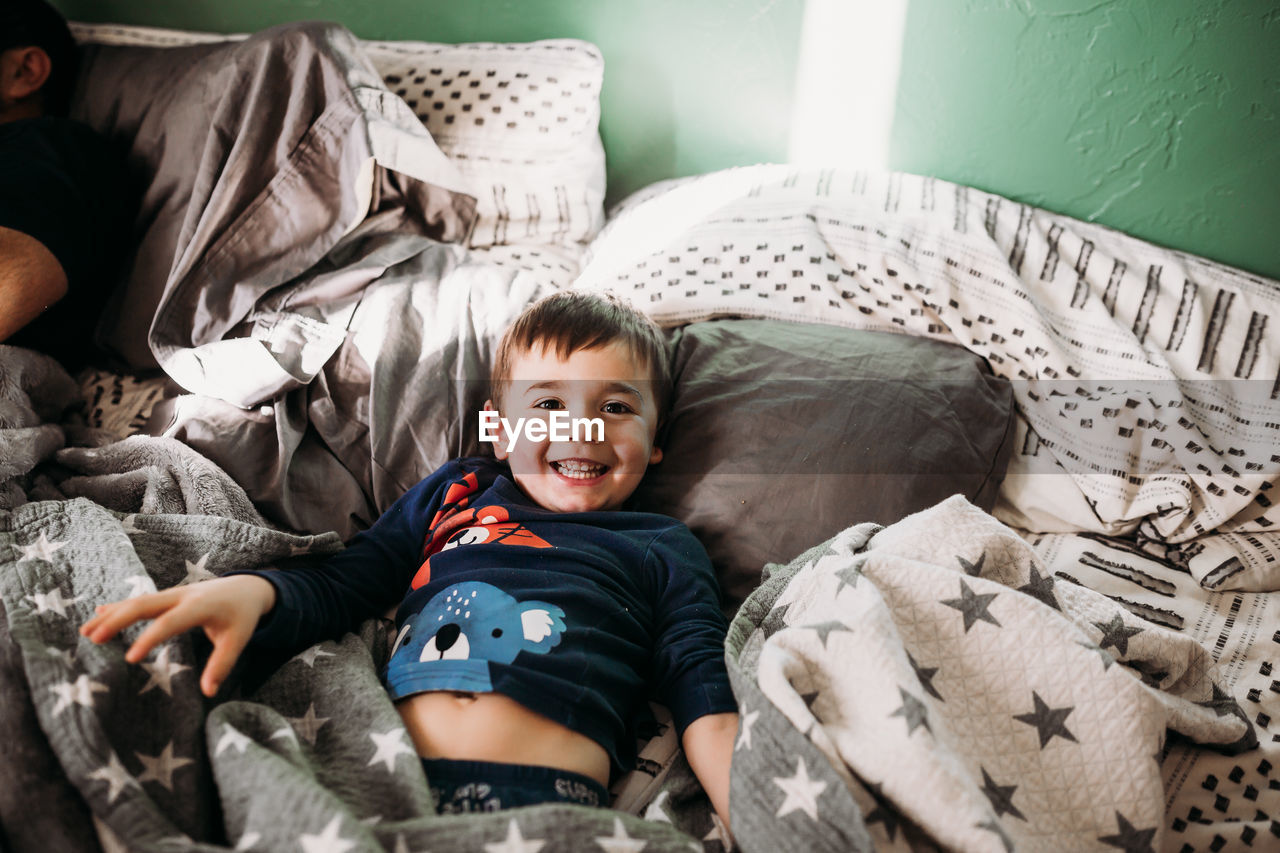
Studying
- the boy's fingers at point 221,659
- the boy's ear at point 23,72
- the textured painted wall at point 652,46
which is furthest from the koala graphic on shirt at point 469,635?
the boy's ear at point 23,72

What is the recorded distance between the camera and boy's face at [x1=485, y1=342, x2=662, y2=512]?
1.01 metres

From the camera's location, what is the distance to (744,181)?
1.38 metres

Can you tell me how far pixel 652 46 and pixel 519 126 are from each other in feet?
0.91

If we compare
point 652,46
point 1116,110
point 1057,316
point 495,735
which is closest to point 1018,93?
point 1116,110

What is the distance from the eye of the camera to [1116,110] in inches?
49.7

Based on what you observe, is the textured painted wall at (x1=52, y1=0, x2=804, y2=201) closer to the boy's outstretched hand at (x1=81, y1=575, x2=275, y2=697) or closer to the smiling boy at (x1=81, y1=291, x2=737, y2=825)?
the smiling boy at (x1=81, y1=291, x2=737, y2=825)

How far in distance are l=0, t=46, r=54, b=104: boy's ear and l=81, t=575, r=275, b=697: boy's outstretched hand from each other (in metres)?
1.13

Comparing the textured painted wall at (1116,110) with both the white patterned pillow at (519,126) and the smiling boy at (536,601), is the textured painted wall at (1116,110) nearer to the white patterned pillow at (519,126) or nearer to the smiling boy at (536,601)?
the white patterned pillow at (519,126)

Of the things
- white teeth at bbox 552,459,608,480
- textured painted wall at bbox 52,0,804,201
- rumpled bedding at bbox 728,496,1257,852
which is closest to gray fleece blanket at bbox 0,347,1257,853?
rumpled bedding at bbox 728,496,1257,852

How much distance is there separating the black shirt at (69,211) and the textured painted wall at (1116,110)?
1276 mm

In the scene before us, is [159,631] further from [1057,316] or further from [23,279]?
[1057,316]

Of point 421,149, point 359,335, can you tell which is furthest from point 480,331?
point 421,149

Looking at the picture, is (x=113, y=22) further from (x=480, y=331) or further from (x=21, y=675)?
(x=21, y=675)

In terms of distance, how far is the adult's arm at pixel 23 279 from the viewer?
1152mm
